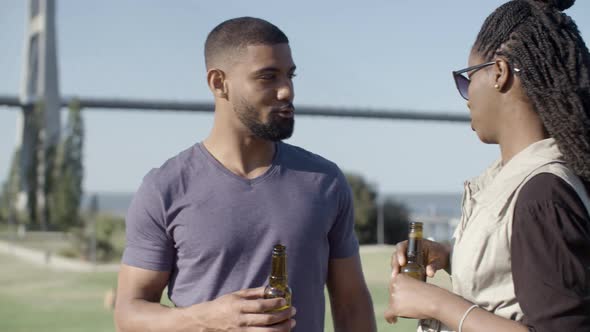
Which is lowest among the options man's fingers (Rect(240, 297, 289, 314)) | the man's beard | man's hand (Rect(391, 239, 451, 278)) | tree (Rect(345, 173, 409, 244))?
tree (Rect(345, 173, 409, 244))

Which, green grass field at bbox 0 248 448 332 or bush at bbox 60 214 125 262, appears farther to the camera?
bush at bbox 60 214 125 262

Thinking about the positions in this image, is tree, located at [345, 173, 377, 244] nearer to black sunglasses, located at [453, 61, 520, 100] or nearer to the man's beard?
the man's beard

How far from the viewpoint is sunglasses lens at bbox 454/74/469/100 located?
69.9 inches

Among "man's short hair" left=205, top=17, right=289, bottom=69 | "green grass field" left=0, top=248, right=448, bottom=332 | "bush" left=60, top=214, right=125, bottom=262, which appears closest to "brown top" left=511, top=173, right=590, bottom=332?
"man's short hair" left=205, top=17, right=289, bottom=69

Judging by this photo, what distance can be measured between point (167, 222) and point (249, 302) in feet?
1.48

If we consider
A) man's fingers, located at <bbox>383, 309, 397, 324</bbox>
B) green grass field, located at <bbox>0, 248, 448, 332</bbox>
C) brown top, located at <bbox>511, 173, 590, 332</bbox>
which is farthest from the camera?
green grass field, located at <bbox>0, 248, 448, 332</bbox>

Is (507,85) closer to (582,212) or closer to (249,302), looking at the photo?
(582,212)

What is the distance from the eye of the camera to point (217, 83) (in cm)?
235

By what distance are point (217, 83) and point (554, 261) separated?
122 cm

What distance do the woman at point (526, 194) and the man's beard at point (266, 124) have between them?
0.62 meters

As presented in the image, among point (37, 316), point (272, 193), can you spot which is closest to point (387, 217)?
point (37, 316)

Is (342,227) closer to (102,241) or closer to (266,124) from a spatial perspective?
(266,124)

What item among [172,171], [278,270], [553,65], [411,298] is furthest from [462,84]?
[172,171]

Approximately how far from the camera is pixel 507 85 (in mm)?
1614
